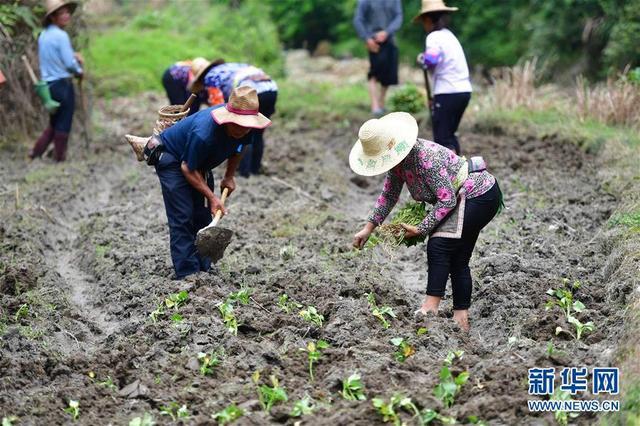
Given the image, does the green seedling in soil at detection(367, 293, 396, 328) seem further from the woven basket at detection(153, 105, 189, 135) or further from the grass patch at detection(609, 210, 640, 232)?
the grass patch at detection(609, 210, 640, 232)

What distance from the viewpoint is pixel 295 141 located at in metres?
12.8

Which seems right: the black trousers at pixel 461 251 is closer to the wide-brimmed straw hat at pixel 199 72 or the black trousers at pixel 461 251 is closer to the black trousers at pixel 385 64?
the wide-brimmed straw hat at pixel 199 72

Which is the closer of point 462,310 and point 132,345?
point 132,345

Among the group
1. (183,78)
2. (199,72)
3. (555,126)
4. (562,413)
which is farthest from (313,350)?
(555,126)

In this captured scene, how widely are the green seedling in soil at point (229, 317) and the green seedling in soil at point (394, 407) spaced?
143 cm

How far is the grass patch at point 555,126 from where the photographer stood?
1101 cm

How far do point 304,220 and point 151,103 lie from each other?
6.85m

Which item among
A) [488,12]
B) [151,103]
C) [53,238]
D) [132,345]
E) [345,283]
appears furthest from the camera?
[488,12]

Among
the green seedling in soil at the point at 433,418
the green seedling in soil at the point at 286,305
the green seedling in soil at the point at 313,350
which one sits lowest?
the green seedling in soil at the point at 286,305

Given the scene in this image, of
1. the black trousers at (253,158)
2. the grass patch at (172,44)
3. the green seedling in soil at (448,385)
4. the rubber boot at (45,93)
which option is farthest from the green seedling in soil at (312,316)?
the grass patch at (172,44)

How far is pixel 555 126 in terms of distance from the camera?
11938mm

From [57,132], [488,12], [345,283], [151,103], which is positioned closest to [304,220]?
[345,283]

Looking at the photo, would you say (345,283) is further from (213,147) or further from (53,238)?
(53,238)

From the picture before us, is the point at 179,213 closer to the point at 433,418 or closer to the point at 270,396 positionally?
the point at 270,396
